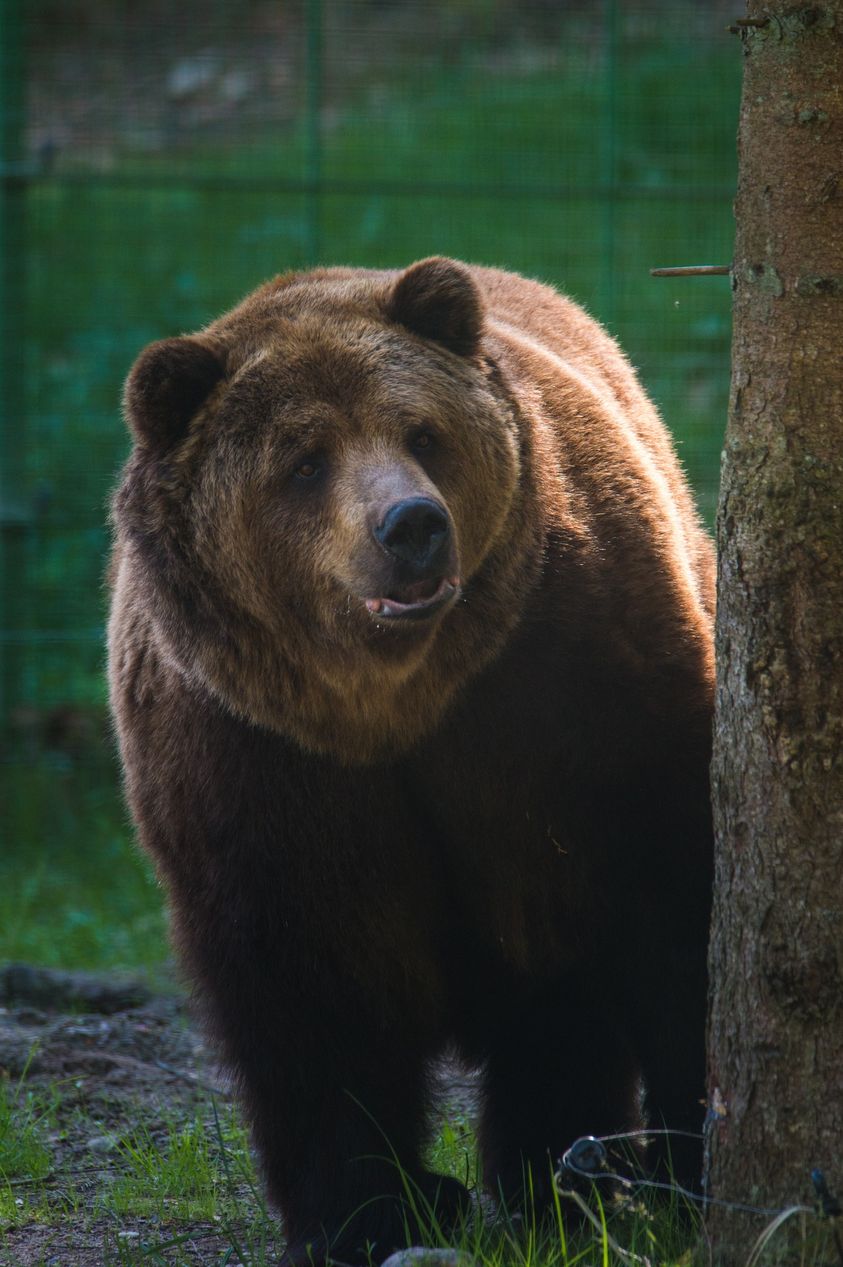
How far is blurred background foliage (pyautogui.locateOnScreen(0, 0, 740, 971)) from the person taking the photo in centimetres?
718

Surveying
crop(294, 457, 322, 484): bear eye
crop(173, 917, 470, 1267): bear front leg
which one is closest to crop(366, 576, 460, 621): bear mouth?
crop(294, 457, 322, 484): bear eye

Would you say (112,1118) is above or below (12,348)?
below

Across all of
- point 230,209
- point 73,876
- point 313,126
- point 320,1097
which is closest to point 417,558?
point 320,1097

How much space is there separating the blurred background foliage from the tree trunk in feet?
12.3

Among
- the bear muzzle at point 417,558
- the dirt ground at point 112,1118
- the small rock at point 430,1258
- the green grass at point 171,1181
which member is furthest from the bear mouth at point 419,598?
the green grass at point 171,1181

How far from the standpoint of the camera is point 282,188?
23.5ft

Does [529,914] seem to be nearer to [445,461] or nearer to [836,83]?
[445,461]

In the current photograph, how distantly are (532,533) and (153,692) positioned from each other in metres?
0.93

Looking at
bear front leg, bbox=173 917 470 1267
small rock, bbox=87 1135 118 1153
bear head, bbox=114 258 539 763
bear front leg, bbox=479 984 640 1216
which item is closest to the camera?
bear head, bbox=114 258 539 763

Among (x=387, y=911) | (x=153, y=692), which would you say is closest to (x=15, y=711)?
(x=153, y=692)

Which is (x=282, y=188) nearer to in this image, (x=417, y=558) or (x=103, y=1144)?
(x=103, y=1144)

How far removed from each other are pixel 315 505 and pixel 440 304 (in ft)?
1.80

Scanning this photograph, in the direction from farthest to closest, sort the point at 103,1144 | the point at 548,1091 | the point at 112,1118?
the point at 112,1118
the point at 103,1144
the point at 548,1091

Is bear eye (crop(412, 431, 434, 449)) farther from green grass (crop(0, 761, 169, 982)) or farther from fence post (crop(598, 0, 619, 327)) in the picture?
fence post (crop(598, 0, 619, 327))
